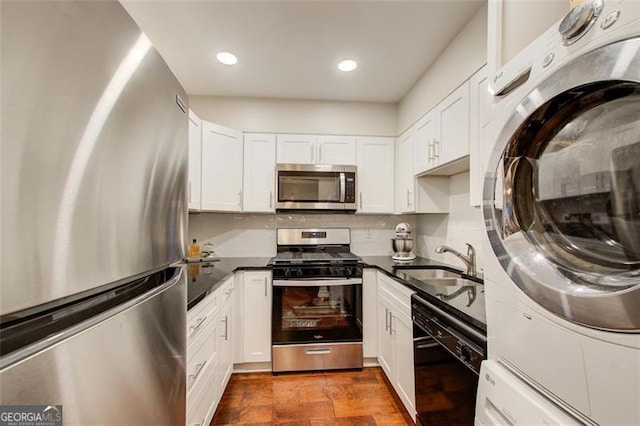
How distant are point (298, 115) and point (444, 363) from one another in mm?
2473

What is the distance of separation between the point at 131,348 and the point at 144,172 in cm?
34

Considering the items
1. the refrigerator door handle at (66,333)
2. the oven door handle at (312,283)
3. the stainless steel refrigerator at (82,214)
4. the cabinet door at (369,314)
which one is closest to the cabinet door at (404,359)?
the cabinet door at (369,314)

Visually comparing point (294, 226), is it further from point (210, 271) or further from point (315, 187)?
point (210, 271)

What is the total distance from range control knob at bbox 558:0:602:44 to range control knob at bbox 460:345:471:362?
101 cm

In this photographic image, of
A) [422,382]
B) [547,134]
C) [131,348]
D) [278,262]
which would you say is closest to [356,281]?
[278,262]

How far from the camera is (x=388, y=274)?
2062mm

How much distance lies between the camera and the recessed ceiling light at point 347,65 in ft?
7.12

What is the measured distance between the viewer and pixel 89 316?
1.47 feet

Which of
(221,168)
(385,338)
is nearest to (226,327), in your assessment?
(385,338)

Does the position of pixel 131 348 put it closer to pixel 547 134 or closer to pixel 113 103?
pixel 113 103

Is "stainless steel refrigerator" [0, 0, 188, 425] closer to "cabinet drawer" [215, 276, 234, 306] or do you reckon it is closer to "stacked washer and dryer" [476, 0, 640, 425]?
"stacked washer and dryer" [476, 0, 640, 425]

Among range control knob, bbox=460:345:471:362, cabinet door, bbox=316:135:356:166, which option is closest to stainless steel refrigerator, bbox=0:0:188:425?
range control knob, bbox=460:345:471:362

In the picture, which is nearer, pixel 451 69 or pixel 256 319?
pixel 451 69

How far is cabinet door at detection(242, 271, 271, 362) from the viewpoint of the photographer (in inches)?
92.0
